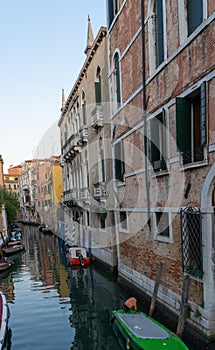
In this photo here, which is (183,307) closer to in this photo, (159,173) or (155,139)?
(159,173)

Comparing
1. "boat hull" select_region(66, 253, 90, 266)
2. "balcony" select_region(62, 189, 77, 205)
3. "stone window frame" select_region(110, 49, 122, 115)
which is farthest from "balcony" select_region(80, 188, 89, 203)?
"stone window frame" select_region(110, 49, 122, 115)

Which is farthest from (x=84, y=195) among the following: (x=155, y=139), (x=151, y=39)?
(x=151, y=39)

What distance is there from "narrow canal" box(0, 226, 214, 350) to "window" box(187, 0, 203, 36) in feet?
20.0

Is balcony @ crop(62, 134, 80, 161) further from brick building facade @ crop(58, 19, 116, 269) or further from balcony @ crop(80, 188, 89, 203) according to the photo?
balcony @ crop(80, 188, 89, 203)

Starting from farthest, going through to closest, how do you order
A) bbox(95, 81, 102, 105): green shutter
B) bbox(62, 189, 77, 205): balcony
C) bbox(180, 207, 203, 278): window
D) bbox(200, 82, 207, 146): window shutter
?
1. bbox(62, 189, 77, 205): balcony
2. bbox(95, 81, 102, 105): green shutter
3. bbox(180, 207, 203, 278): window
4. bbox(200, 82, 207, 146): window shutter

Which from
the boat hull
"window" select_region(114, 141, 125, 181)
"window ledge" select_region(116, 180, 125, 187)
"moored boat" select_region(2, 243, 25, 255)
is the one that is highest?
"window" select_region(114, 141, 125, 181)

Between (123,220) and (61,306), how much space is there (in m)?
3.41

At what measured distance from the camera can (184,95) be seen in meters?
6.14

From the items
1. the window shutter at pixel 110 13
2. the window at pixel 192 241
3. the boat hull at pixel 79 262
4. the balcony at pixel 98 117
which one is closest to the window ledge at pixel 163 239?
the window at pixel 192 241

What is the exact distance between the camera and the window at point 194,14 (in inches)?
222

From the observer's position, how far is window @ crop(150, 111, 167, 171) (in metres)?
7.29

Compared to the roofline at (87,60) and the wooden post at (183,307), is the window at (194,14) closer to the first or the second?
the wooden post at (183,307)

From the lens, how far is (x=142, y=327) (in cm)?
614

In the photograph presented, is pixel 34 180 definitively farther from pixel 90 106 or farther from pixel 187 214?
pixel 187 214
